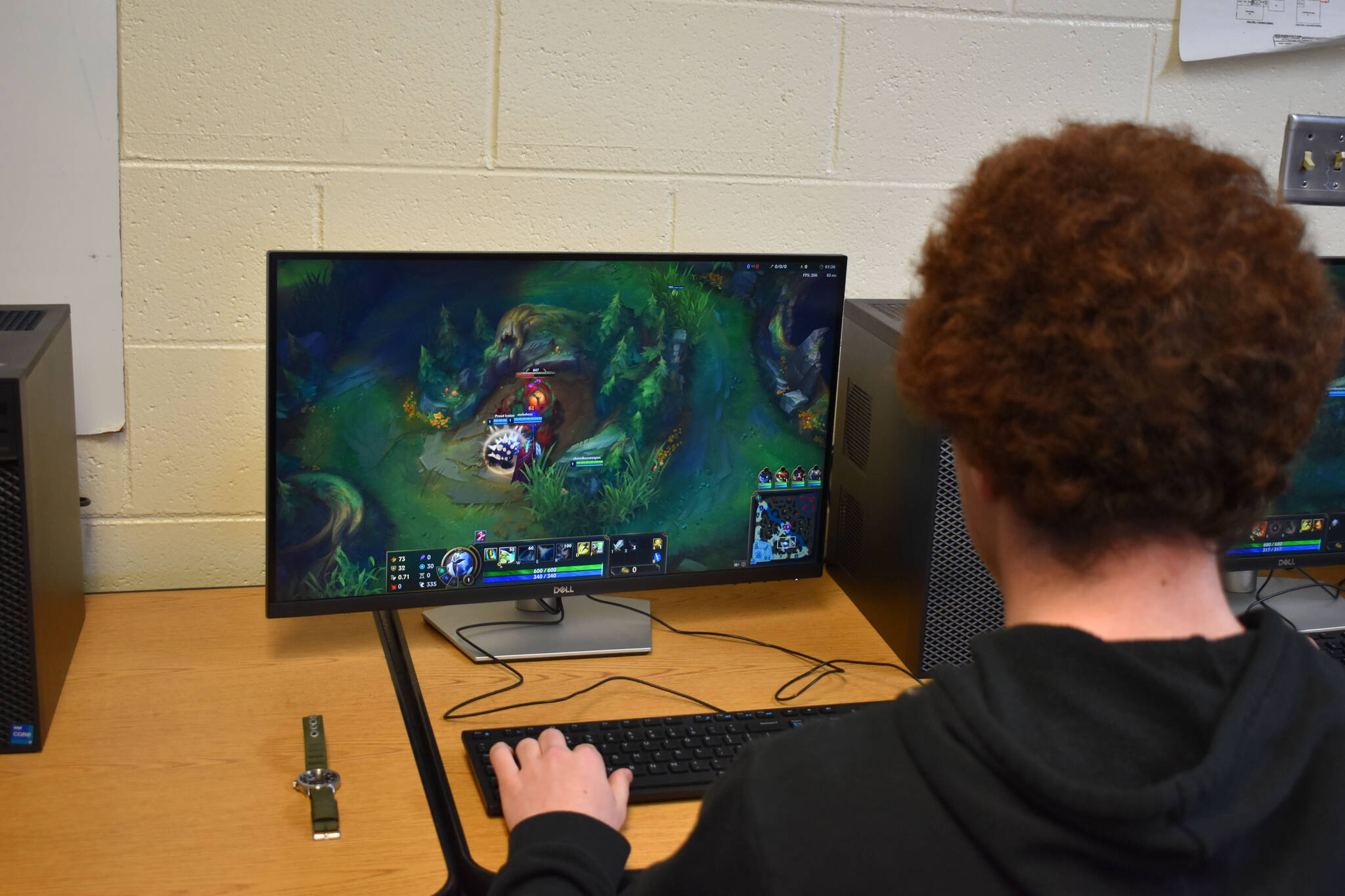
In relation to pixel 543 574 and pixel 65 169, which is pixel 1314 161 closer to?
pixel 543 574

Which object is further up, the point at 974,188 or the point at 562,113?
the point at 562,113

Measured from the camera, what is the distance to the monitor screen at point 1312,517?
1479 millimetres

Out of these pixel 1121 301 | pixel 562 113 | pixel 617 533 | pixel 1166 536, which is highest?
pixel 562 113

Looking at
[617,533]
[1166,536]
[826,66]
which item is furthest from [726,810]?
[826,66]

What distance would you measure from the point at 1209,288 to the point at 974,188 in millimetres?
154

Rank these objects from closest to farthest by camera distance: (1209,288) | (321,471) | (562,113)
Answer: (1209,288) → (321,471) → (562,113)

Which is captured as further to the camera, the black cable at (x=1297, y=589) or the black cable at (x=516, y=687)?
Result: the black cable at (x=1297, y=589)

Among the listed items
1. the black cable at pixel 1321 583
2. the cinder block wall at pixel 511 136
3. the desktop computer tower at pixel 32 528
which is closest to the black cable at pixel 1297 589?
the black cable at pixel 1321 583

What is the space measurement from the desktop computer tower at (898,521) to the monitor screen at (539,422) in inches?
3.4

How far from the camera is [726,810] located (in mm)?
677

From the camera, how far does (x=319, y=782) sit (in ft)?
3.56

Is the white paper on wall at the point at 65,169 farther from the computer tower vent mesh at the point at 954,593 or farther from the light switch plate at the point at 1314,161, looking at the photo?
the light switch plate at the point at 1314,161

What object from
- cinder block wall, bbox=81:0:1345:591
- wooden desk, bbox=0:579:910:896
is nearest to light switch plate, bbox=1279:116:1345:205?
cinder block wall, bbox=81:0:1345:591

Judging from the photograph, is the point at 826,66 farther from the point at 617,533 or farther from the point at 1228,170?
the point at 1228,170
